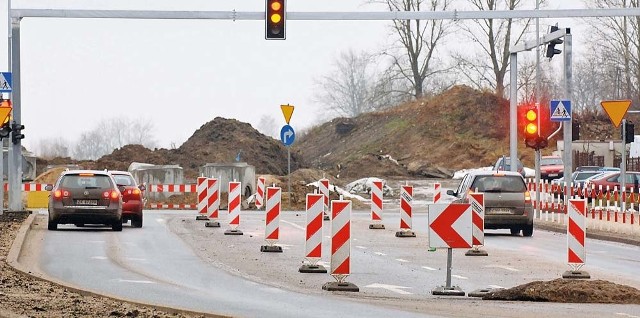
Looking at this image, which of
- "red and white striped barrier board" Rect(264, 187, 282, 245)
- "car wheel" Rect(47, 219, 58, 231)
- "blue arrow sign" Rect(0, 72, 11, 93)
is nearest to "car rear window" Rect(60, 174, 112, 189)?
"car wheel" Rect(47, 219, 58, 231)

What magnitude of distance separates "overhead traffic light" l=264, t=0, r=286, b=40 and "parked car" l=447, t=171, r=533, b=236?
5696 mm

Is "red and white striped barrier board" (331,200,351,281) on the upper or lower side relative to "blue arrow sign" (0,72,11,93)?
lower

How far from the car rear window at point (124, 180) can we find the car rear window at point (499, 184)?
840cm

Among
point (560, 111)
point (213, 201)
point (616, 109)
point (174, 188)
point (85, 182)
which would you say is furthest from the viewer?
point (174, 188)

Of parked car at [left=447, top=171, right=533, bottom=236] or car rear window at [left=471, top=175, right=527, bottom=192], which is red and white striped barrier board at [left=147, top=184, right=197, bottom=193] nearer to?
parked car at [left=447, top=171, right=533, bottom=236]

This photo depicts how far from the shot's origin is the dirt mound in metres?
16.5

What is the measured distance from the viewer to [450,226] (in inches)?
719

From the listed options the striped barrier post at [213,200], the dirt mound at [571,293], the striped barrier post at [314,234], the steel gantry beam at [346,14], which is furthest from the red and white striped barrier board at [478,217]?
the striped barrier post at [213,200]

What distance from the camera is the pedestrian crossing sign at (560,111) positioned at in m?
36.6

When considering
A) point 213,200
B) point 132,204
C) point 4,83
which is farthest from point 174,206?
point 132,204

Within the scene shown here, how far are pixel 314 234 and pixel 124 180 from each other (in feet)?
48.7

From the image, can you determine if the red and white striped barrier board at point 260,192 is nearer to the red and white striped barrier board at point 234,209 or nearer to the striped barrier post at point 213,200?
the striped barrier post at point 213,200

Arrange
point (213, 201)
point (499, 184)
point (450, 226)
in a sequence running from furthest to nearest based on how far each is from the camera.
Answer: point (213, 201) < point (499, 184) < point (450, 226)

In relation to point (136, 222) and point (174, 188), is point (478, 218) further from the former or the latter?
point (174, 188)
